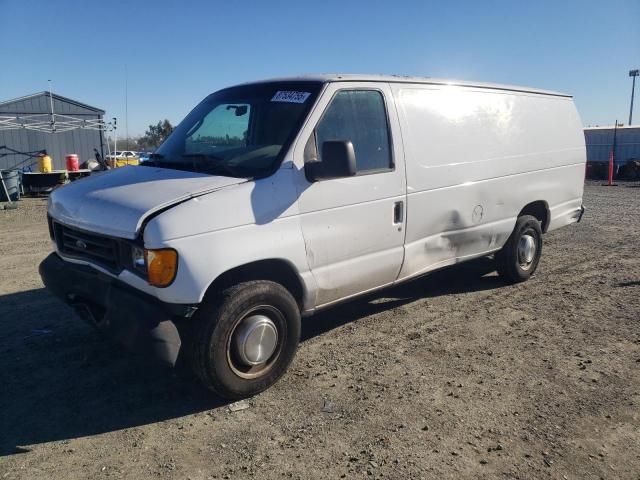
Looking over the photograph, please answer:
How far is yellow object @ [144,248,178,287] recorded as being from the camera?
304 centimetres

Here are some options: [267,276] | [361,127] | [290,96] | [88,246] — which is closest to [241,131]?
[290,96]

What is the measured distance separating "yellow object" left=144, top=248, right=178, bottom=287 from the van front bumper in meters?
0.19

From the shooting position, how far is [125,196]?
133 inches

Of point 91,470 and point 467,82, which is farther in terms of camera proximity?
point 467,82

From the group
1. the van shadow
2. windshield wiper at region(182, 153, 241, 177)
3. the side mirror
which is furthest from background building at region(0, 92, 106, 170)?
the side mirror

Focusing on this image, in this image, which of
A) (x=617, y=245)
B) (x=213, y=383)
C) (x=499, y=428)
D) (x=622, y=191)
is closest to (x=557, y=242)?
(x=617, y=245)

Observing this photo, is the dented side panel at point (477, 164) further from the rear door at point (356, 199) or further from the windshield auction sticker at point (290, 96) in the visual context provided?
the windshield auction sticker at point (290, 96)

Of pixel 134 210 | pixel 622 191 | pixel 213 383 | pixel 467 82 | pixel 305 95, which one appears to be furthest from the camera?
pixel 622 191

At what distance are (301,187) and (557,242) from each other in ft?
21.5

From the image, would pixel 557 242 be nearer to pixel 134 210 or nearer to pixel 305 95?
pixel 305 95

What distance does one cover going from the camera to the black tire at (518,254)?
6.00 m

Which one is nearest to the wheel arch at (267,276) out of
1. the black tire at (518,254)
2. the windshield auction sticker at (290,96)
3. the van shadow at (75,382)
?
the van shadow at (75,382)

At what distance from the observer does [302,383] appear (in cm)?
385

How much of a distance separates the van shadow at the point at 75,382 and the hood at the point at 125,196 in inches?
48.2
